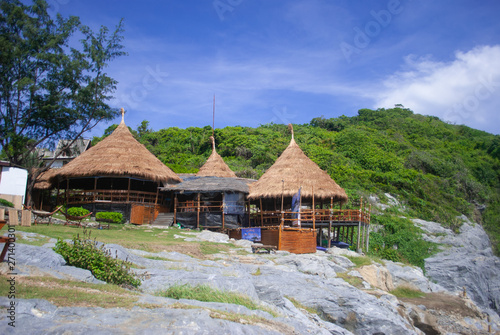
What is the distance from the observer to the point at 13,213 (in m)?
13.1

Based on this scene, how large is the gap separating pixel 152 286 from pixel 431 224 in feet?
89.2

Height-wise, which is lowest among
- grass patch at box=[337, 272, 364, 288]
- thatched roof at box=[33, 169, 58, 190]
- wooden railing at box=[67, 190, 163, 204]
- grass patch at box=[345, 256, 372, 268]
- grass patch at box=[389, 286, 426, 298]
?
grass patch at box=[389, 286, 426, 298]

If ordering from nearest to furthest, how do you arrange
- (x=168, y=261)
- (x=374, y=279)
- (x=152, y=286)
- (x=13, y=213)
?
(x=152, y=286), (x=168, y=261), (x=13, y=213), (x=374, y=279)

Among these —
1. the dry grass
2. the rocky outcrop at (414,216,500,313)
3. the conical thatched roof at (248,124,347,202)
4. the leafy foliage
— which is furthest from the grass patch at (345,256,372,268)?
the leafy foliage

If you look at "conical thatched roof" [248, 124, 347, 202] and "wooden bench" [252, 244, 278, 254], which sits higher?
"conical thatched roof" [248, 124, 347, 202]

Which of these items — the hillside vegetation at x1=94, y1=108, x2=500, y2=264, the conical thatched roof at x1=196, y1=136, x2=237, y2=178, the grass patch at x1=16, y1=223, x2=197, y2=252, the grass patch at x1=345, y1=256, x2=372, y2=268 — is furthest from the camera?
the hillside vegetation at x1=94, y1=108, x2=500, y2=264

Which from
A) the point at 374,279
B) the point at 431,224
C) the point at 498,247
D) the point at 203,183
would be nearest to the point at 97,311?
the point at 374,279

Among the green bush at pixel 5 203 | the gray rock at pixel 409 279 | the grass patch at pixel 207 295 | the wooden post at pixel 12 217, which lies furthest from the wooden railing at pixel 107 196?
the grass patch at pixel 207 295

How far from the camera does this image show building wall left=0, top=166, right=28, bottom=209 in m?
22.5

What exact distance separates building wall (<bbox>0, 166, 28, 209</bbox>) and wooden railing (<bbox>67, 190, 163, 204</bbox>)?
301cm

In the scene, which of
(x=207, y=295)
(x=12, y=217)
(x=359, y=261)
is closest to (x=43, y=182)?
(x=12, y=217)

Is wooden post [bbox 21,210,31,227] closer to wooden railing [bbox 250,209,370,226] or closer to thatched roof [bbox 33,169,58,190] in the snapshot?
wooden railing [bbox 250,209,370,226]

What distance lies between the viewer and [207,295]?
26.1ft

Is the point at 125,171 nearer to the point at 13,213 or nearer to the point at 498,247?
the point at 13,213
